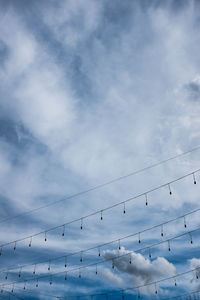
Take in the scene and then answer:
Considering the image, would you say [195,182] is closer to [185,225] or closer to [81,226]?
[185,225]

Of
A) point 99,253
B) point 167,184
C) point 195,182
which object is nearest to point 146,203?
point 167,184

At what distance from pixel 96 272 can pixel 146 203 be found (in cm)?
1150

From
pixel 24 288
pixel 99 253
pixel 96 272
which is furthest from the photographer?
pixel 24 288

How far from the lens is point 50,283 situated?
1118 inches

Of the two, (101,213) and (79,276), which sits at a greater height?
(101,213)

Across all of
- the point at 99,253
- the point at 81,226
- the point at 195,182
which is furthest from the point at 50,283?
the point at 195,182

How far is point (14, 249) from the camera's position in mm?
24000

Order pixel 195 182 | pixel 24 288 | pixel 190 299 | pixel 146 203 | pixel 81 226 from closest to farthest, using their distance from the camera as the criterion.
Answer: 1. pixel 195 182
2. pixel 146 203
3. pixel 81 226
4. pixel 24 288
5. pixel 190 299

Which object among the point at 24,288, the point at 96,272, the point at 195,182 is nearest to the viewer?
the point at 195,182

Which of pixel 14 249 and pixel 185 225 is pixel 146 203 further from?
pixel 14 249

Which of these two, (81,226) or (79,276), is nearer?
(81,226)

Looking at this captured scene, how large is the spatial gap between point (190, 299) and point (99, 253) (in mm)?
32660

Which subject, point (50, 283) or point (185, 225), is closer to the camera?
point (185, 225)

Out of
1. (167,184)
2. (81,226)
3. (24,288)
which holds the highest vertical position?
(167,184)
